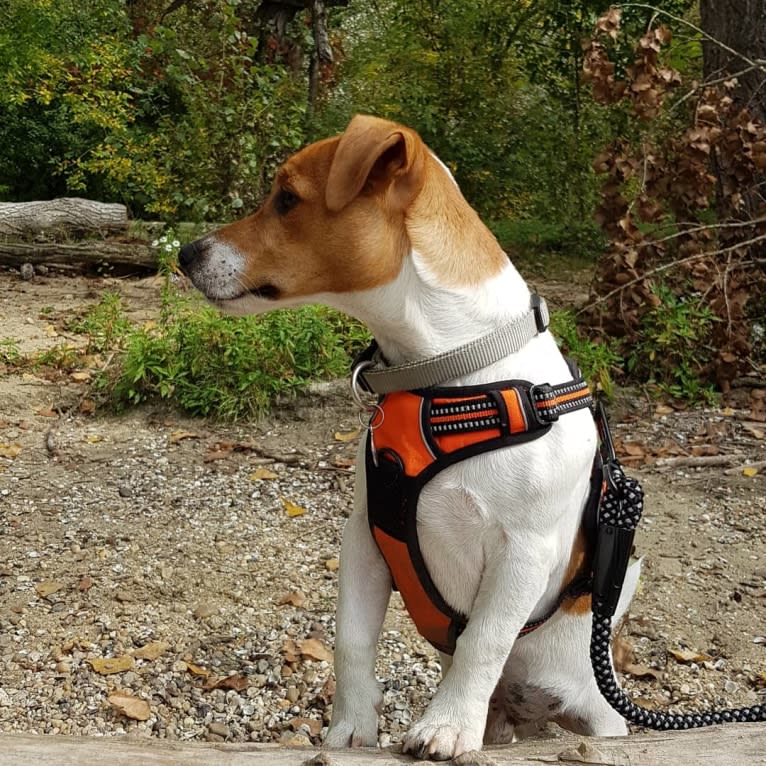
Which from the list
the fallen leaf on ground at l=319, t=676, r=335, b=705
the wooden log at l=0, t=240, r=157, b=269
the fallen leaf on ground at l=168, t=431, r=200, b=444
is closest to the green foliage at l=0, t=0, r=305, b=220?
the wooden log at l=0, t=240, r=157, b=269

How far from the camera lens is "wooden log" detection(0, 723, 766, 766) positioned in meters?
1.75

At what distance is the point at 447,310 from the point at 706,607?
2487 millimetres

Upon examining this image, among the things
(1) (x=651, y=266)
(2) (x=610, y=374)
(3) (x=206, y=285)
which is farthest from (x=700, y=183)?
(3) (x=206, y=285)

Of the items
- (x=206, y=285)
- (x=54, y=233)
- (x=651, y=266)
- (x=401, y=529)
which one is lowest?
(x=54, y=233)

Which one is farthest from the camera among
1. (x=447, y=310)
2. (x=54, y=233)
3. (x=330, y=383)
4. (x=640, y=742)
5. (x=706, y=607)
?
(x=54, y=233)

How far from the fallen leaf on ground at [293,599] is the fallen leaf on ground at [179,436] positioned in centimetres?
182

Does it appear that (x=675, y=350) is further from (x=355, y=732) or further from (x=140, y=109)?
(x=140, y=109)

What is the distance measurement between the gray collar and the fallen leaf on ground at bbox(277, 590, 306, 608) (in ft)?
6.49

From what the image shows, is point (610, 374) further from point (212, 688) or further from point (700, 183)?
point (212, 688)

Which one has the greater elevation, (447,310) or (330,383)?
(447,310)

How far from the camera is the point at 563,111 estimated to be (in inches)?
487

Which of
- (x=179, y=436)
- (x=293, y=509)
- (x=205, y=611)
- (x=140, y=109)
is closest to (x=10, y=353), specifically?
(x=179, y=436)

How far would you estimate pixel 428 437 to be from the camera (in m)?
2.05

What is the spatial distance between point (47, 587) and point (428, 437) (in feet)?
8.16
